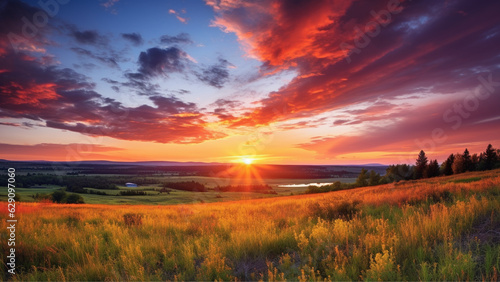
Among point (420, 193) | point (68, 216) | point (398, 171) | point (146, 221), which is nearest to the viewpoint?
point (146, 221)

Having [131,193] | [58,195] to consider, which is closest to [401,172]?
[131,193]

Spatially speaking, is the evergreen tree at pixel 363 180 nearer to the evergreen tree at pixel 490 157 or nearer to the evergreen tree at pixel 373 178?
the evergreen tree at pixel 373 178

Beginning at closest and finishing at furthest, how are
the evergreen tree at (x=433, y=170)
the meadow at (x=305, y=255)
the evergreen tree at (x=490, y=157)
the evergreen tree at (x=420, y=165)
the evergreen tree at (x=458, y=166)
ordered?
the meadow at (x=305, y=255)
the evergreen tree at (x=490, y=157)
the evergreen tree at (x=458, y=166)
the evergreen tree at (x=433, y=170)
the evergreen tree at (x=420, y=165)

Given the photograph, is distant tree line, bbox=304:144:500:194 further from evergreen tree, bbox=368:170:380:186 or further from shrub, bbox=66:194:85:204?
shrub, bbox=66:194:85:204

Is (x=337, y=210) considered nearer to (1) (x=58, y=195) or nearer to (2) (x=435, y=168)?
(1) (x=58, y=195)

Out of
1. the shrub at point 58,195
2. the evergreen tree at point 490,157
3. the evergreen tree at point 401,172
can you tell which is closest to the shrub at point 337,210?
the shrub at point 58,195

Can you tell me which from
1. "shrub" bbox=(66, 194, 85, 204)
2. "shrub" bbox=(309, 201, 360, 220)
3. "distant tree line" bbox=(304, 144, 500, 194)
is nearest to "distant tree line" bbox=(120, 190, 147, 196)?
"shrub" bbox=(66, 194, 85, 204)

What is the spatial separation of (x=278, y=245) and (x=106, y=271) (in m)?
3.70

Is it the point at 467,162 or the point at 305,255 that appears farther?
the point at 467,162

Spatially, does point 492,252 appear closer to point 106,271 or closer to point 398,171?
point 106,271

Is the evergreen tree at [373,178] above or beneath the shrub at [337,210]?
beneath

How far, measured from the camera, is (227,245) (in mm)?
5832

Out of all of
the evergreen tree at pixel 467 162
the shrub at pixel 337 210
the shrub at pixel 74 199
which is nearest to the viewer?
the shrub at pixel 337 210

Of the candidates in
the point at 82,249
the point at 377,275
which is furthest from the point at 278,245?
the point at 82,249
